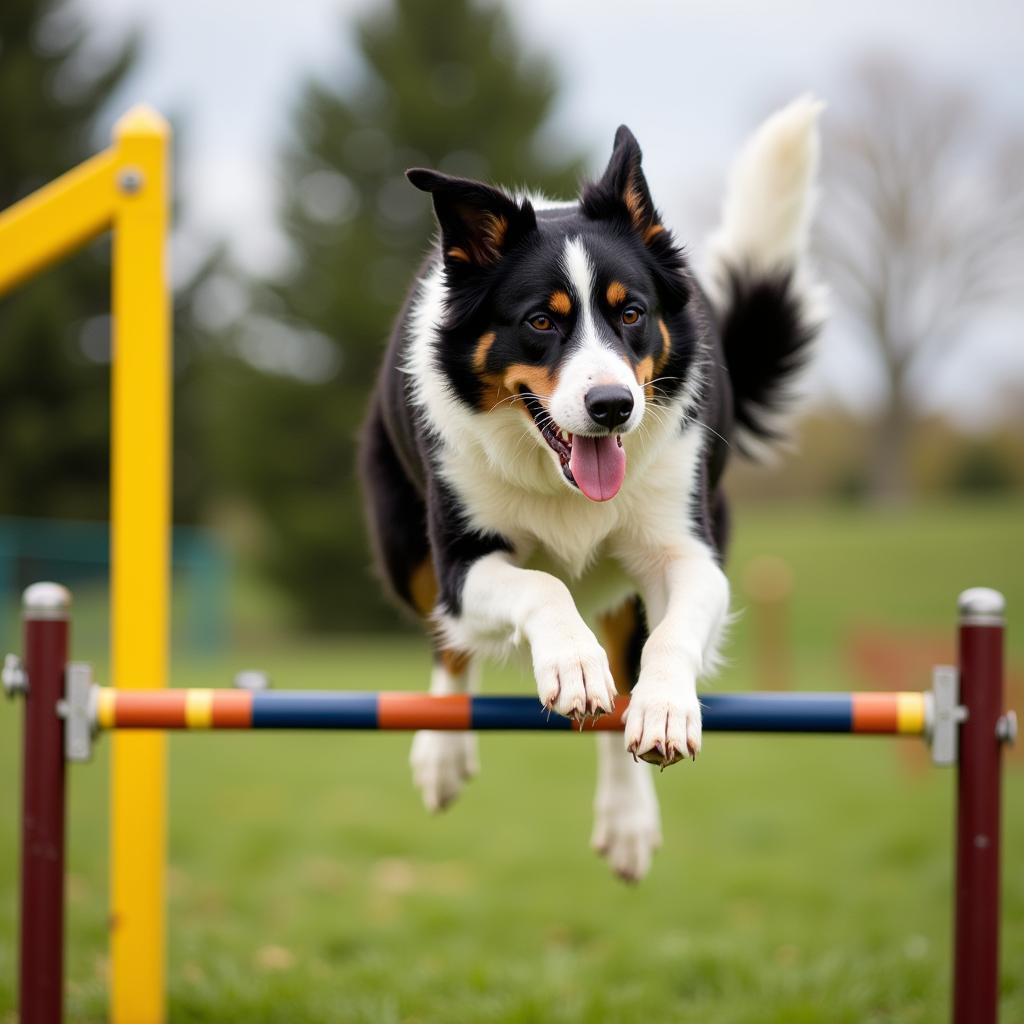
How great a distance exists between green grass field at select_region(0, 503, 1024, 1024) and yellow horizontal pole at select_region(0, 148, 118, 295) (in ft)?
7.99

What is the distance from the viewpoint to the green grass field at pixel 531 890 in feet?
14.5

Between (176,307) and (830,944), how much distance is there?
73.8ft

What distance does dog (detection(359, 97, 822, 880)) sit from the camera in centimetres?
270

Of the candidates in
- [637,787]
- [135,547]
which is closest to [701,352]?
[637,787]

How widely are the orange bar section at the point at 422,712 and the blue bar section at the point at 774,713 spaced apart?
55 centimetres

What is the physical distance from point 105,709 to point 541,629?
3.50 feet

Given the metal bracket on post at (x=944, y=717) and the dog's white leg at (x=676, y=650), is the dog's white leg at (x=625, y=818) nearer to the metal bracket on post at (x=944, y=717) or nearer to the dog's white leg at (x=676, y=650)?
the dog's white leg at (x=676, y=650)

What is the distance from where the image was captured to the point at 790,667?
16797mm

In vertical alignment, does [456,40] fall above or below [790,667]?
above

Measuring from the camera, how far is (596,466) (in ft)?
9.23

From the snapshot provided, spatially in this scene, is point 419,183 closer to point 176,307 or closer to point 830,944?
point 830,944

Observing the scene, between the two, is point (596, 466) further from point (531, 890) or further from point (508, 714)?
point (531, 890)

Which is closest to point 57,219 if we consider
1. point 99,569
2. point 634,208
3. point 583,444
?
point 634,208

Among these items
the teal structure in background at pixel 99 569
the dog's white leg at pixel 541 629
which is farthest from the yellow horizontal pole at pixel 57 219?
the teal structure in background at pixel 99 569
